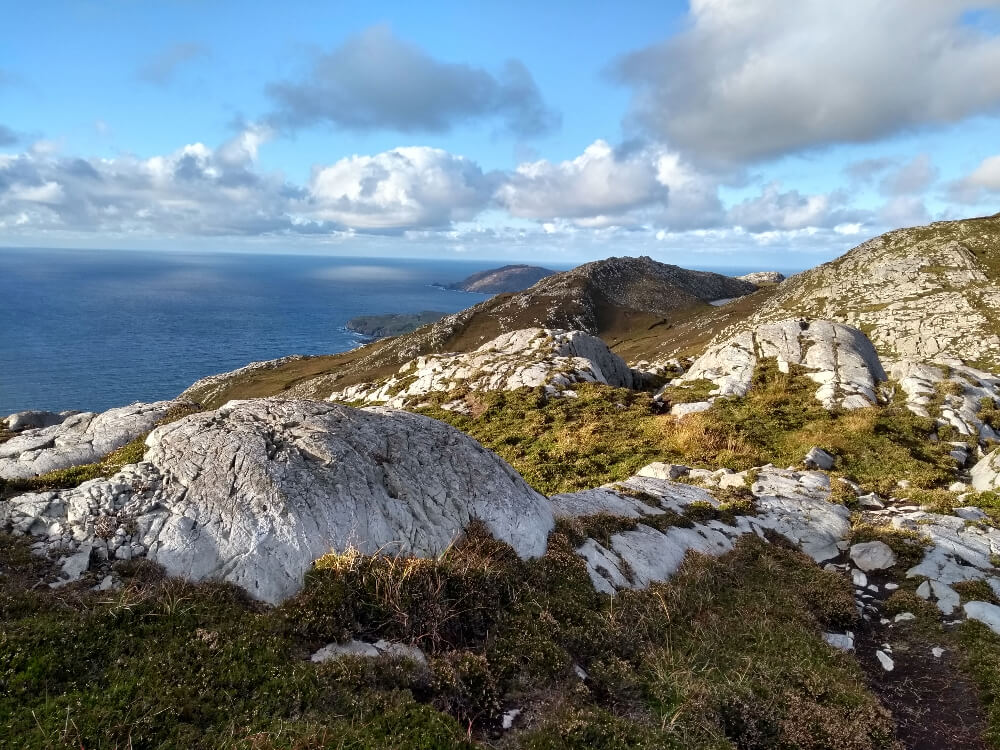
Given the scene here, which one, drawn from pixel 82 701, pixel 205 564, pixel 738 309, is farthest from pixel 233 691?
pixel 738 309

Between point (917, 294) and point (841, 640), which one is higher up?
point (917, 294)

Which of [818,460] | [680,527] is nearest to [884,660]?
[680,527]

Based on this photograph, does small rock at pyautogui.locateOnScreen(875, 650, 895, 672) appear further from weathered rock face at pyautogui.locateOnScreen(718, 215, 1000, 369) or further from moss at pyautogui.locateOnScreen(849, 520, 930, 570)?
weathered rock face at pyautogui.locateOnScreen(718, 215, 1000, 369)

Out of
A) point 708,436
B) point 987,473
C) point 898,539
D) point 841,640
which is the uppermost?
point 987,473

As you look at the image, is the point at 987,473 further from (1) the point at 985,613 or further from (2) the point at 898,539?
(1) the point at 985,613

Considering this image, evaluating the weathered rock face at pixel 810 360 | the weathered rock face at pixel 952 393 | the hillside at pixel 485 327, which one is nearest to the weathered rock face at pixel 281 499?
the weathered rock face at pixel 810 360

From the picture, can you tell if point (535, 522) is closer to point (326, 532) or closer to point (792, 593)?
point (326, 532)

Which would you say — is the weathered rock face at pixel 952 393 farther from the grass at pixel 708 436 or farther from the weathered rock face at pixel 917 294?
the weathered rock face at pixel 917 294

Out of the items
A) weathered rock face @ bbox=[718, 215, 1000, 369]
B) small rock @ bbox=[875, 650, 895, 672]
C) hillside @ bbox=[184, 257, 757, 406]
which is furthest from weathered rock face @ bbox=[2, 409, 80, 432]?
weathered rock face @ bbox=[718, 215, 1000, 369]
